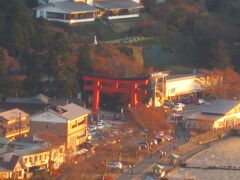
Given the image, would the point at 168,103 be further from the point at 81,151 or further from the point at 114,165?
the point at 114,165

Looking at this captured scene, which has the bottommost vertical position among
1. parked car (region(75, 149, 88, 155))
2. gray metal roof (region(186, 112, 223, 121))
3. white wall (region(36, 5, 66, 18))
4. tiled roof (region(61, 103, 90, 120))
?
parked car (region(75, 149, 88, 155))

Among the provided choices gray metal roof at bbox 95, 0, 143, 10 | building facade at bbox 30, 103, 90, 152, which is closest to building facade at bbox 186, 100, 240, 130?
building facade at bbox 30, 103, 90, 152

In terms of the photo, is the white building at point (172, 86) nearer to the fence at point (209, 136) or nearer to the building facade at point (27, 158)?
the fence at point (209, 136)

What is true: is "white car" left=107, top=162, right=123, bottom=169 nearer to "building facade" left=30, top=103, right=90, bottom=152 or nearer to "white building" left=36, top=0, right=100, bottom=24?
"building facade" left=30, top=103, right=90, bottom=152

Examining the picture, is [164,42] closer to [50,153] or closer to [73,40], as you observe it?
[73,40]

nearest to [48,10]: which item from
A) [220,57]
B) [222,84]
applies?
[220,57]
